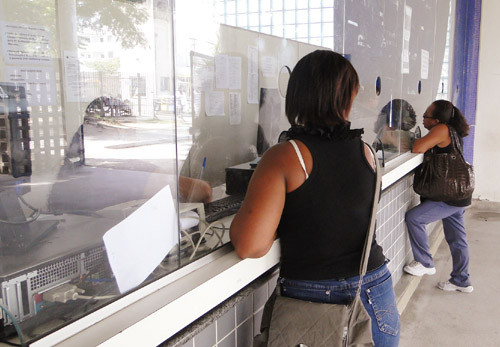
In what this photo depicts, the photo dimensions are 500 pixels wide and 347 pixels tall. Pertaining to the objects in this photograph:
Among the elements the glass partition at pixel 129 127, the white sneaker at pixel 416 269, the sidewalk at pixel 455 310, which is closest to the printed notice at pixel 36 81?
the glass partition at pixel 129 127

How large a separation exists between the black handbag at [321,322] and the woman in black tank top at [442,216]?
2.11 m

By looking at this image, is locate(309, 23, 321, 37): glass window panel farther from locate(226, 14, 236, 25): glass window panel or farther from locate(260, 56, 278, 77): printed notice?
locate(226, 14, 236, 25): glass window panel

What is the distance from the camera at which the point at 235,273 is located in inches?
51.1

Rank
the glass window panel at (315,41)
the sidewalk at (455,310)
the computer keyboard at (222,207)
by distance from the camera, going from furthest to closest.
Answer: the sidewalk at (455,310) < the glass window panel at (315,41) < the computer keyboard at (222,207)

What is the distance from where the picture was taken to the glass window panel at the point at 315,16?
91.8 inches

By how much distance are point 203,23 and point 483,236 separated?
4.07m

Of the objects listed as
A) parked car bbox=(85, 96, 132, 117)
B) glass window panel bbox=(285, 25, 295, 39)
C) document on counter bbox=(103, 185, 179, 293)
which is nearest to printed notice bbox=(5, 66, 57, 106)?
parked car bbox=(85, 96, 132, 117)

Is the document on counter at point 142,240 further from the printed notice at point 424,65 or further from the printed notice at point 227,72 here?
the printed notice at point 424,65

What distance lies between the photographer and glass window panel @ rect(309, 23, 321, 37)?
92.1 inches

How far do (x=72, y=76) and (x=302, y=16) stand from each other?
3.80 feet

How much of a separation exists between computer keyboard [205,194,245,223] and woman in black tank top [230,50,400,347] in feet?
0.89

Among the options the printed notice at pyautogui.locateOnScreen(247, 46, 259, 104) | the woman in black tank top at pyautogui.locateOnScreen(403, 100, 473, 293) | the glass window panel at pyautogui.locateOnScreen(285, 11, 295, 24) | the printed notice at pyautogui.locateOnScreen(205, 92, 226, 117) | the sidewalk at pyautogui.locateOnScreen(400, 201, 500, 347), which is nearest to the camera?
the printed notice at pyautogui.locateOnScreen(205, 92, 226, 117)

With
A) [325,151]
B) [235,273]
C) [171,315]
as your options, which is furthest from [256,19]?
[171,315]

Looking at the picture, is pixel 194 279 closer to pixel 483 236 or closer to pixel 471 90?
pixel 483 236
